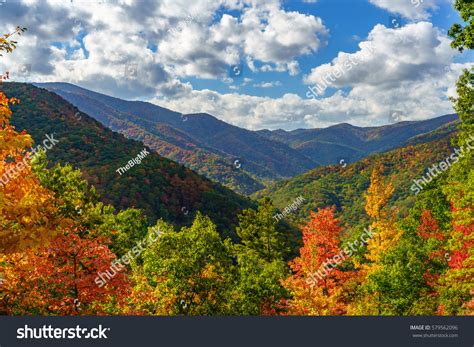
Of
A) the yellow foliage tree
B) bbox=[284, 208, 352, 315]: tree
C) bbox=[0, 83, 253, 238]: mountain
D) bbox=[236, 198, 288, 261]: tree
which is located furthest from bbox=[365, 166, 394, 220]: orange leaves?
bbox=[0, 83, 253, 238]: mountain

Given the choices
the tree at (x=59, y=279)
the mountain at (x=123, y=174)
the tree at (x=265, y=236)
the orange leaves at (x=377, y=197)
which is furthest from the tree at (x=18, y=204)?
the mountain at (x=123, y=174)

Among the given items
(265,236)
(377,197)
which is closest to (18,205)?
(377,197)

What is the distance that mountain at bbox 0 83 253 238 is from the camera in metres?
85.3

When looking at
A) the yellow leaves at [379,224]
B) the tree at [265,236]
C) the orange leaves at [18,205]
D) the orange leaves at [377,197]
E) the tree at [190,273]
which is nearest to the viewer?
the orange leaves at [18,205]

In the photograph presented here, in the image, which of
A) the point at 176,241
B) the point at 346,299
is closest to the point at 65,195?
the point at 176,241

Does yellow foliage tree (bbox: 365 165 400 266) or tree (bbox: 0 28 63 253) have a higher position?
tree (bbox: 0 28 63 253)

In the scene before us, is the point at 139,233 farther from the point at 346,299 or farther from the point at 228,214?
the point at 228,214

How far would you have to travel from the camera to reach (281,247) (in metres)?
50.9

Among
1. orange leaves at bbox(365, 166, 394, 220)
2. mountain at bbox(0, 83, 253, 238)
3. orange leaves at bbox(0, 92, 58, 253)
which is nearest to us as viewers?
orange leaves at bbox(0, 92, 58, 253)

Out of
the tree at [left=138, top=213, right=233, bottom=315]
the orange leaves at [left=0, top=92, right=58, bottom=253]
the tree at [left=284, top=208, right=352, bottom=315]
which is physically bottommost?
the tree at [left=284, top=208, right=352, bottom=315]

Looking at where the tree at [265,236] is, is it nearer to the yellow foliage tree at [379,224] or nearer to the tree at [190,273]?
the yellow foliage tree at [379,224]

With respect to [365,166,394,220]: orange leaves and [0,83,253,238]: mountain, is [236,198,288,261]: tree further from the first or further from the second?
[0,83,253,238]: mountain

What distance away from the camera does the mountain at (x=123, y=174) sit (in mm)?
85312

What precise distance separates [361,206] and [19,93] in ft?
501
